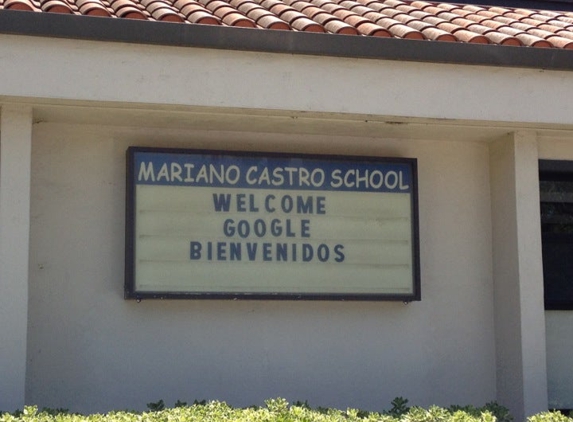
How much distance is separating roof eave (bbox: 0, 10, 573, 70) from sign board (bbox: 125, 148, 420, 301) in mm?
1234

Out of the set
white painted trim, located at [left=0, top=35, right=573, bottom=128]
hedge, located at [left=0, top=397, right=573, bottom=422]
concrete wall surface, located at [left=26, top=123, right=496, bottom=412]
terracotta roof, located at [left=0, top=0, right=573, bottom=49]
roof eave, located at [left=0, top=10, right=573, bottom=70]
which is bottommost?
hedge, located at [left=0, top=397, right=573, bottom=422]

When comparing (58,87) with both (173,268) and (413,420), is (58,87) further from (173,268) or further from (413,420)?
(413,420)

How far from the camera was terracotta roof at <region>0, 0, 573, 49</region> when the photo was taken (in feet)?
29.9

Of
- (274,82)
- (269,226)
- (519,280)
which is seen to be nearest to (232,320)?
(269,226)

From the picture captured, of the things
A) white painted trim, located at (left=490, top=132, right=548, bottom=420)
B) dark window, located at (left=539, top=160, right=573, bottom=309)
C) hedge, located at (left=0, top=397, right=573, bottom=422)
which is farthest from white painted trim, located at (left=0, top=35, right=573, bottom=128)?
hedge, located at (left=0, top=397, right=573, bottom=422)

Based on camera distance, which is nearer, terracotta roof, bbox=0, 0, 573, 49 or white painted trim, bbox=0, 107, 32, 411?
white painted trim, bbox=0, 107, 32, 411

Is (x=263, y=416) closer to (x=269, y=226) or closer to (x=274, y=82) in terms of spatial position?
(x=269, y=226)

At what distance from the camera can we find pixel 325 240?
10039 mm

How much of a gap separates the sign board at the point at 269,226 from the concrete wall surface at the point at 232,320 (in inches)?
7.6

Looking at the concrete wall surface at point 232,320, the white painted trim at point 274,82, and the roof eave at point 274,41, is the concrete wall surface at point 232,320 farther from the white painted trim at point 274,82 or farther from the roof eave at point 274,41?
the roof eave at point 274,41

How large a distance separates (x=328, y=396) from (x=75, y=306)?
2342 millimetres

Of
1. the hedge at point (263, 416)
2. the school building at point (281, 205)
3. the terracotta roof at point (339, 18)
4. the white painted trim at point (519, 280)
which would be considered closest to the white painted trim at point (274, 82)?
the school building at point (281, 205)

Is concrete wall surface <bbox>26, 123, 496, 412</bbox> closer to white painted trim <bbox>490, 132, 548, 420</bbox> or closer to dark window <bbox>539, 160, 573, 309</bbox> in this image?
white painted trim <bbox>490, 132, 548, 420</bbox>

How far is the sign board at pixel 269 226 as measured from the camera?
31.7ft
